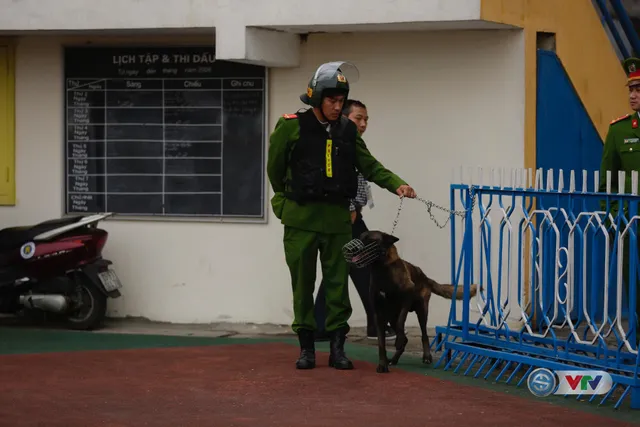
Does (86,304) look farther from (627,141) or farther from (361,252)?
(627,141)

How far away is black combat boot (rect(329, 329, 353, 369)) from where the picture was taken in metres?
8.95

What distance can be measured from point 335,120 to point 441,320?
2.69 meters

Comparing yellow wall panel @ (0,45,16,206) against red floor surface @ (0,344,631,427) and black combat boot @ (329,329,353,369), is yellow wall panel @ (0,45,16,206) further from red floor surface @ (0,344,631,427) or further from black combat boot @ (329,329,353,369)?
black combat boot @ (329,329,353,369)

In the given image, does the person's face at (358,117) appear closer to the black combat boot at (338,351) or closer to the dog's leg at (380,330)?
the dog's leg at (380,330)

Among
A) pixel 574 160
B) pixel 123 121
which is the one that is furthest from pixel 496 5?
pixel 123 121

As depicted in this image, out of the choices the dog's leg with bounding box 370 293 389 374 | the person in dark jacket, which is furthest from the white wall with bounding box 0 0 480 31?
the dog's leg with bounding box 370 293 389 374

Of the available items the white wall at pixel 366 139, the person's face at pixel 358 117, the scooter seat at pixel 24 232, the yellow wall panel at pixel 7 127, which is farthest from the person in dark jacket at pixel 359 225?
the yellow wall panel at pixel 7 127

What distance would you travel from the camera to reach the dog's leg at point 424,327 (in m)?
9.12

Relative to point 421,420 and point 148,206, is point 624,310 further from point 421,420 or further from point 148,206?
point 148,206

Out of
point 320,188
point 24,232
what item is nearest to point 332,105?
point 320,188

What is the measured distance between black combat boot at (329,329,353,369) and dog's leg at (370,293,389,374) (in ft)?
0.76

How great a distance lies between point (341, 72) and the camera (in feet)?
29.0

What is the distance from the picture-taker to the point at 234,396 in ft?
26.1

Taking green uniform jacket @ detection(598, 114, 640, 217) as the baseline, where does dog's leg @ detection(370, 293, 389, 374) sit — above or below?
below
